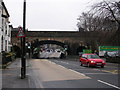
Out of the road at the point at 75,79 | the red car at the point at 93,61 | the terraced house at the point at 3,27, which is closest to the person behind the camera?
the road at the point at 75,79

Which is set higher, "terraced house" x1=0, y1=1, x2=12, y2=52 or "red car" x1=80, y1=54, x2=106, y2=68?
"terraced house" x1=0, y1=1, x2=12, y2=52

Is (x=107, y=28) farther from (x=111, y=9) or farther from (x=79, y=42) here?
(x=79, y=42)

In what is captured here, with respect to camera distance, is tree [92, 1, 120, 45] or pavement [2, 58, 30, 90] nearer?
pavement [2, 58, 30, 90]

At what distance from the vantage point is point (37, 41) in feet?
216

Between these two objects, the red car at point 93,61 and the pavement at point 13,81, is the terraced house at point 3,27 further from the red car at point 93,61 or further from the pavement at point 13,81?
the pavement at point 13,81

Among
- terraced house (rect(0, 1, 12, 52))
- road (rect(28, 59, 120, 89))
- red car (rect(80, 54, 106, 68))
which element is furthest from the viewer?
terraced house (rect(0, 1, 12, 52))

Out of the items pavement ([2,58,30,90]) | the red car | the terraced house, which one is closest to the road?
pavement ([2,58,30,90])

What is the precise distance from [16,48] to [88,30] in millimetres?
19654

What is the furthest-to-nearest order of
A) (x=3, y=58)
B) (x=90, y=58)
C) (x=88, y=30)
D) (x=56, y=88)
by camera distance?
(x=88, y=30) < (x=90, y=58) < (x=3, y=58) < (x=56, y=88)

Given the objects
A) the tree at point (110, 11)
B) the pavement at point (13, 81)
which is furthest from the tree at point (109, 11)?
the pavement at point (13, 81)

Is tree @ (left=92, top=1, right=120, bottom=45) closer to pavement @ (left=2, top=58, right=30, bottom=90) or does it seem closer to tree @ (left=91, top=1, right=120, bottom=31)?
tree @ (left=91, top=1, right=120, bottom=31)

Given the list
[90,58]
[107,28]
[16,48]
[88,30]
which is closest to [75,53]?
[88,30]

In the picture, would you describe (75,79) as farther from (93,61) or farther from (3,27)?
(3,27)

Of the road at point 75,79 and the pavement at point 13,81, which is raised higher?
the pavement at point 13,81
